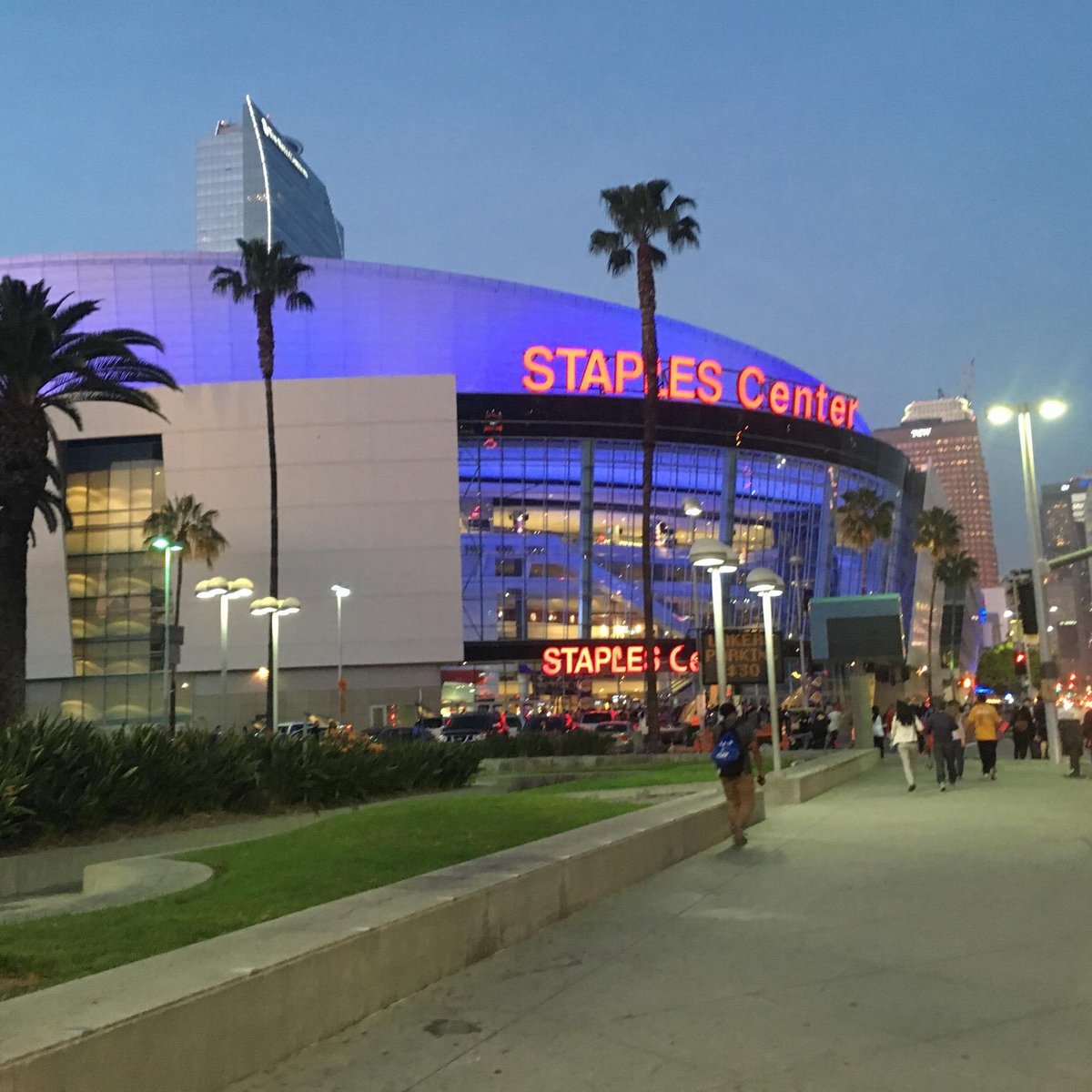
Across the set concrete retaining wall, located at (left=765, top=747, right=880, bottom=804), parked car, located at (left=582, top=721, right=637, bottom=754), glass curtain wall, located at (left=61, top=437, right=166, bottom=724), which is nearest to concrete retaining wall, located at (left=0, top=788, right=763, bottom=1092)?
concrete retaining wall, located at (left=765, top=747, right=880, bottom=804)

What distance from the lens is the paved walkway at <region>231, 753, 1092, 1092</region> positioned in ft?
17.7

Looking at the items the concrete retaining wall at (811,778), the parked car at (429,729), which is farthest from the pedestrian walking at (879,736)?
the parked car at (429,729)

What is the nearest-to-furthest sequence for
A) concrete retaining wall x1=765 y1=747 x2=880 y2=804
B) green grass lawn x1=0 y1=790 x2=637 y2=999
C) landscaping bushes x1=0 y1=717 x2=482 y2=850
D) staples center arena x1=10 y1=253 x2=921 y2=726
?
green grass lawn x1=0 y1=790 x2=637 y2=999 < landscaping bushes x1=0 y1=717 x2=482 y2=850 < concrete retaining wall x1=765 y1=747 x2=880 y2=804 < staples center arena x1=10 y1=253 x2=921 y2=726

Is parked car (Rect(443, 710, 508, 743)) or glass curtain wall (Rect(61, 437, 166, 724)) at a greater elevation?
glass curtain wall (Rect(61, 437, 166, 724))

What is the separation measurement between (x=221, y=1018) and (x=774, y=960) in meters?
3.97

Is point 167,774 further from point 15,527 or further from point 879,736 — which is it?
point 879,736

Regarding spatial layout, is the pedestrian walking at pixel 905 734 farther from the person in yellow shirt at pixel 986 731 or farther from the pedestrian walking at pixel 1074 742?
the pedestrian walking at pixel 1074 742

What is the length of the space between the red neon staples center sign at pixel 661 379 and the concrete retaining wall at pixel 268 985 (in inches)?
2297

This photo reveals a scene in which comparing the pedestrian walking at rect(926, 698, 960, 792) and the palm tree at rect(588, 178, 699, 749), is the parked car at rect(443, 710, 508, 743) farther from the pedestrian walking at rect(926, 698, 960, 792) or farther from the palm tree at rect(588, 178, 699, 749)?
the pedestrian walking at rect(926, 698, 960, 792)

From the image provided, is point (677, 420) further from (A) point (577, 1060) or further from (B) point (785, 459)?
(A) point (577, 1060)

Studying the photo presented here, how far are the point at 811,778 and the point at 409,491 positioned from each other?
45.6 m

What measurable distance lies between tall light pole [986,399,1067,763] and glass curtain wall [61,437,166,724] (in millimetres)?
47975

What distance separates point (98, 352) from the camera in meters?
27.3

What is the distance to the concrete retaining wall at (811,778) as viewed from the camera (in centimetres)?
1930
